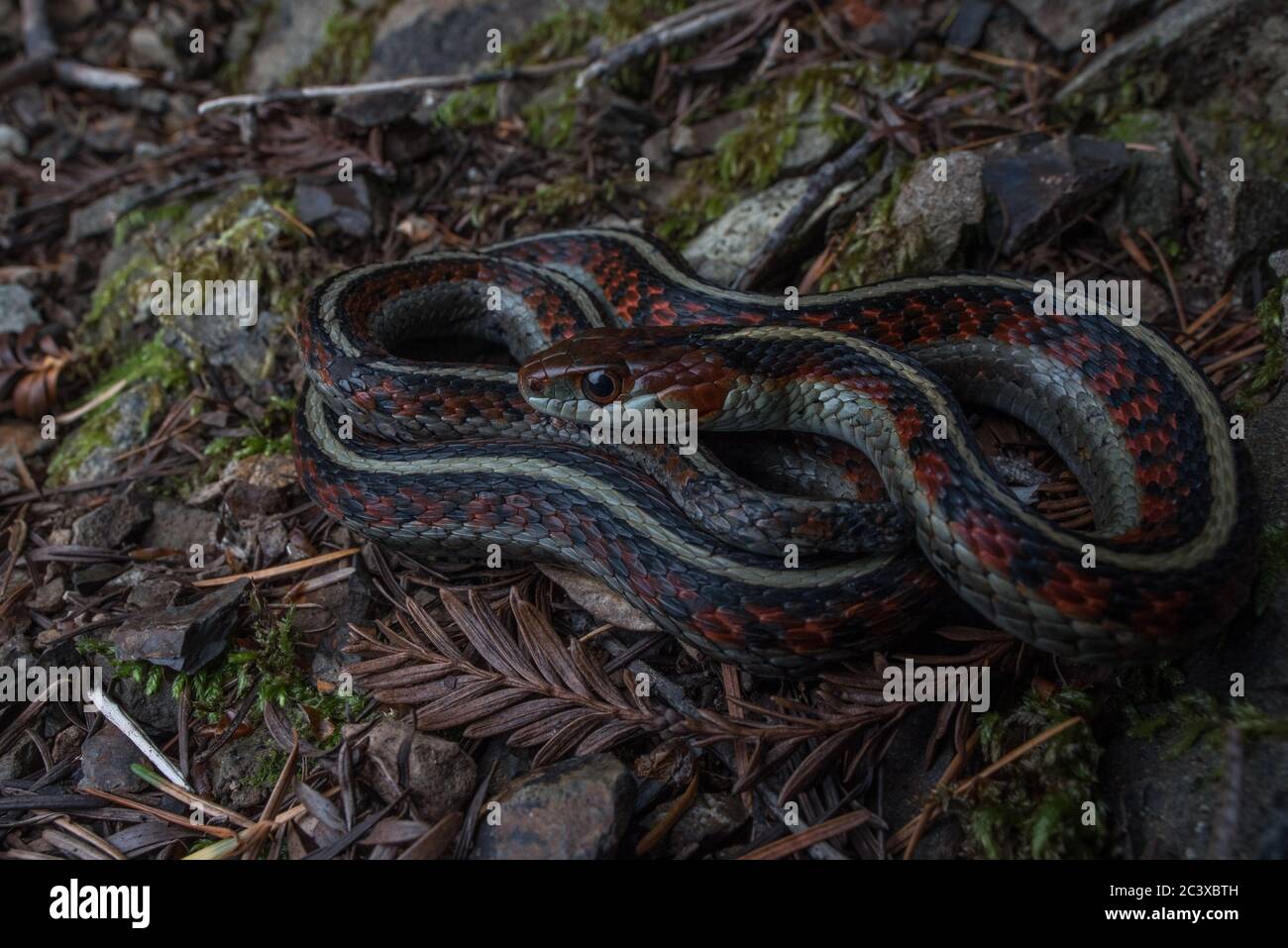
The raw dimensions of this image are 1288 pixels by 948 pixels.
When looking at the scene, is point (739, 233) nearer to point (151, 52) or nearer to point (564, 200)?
point (564, 200)

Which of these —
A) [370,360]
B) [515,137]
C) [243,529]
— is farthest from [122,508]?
[515,137]

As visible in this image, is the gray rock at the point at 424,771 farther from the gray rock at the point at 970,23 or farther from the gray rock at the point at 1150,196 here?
the gray rock at the point at 970,23

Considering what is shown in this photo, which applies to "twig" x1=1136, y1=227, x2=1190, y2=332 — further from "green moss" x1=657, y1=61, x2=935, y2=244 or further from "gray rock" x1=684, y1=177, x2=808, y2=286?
"gray rock" x1=684, y1=177, x2=808, y2=286

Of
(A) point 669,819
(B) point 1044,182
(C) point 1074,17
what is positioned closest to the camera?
(A) point 669,819

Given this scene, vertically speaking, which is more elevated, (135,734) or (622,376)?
(622,376)

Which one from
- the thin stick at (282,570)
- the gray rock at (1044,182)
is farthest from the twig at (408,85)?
the thin stick at (282,570)

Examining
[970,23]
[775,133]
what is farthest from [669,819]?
[970,23]

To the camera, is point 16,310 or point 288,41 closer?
point 16,310

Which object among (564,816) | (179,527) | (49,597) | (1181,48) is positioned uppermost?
(1181,48)
